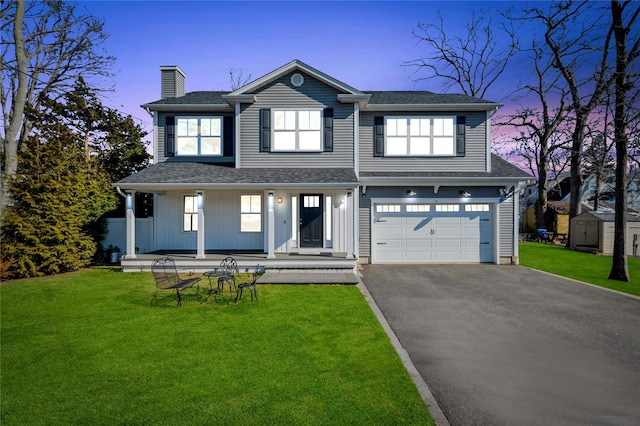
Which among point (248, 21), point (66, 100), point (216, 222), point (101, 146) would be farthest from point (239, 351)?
point (66, 100)

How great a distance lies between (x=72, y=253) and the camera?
41.4 feet

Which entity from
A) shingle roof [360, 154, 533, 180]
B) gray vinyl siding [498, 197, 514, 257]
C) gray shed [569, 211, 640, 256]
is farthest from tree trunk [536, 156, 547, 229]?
gray vinyl siding [498, 197, 514, 257]

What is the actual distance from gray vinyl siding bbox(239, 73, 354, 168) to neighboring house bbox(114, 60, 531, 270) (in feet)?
0.13

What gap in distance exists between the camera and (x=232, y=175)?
12.8 m

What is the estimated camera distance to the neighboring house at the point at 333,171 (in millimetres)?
13500

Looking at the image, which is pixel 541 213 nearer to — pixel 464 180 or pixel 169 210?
pixel 464 180

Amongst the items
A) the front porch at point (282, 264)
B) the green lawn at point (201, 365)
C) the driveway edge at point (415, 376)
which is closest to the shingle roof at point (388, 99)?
the front porch at point (282, 264)

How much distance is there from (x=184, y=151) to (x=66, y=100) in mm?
10690

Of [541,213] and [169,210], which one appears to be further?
[541,213]

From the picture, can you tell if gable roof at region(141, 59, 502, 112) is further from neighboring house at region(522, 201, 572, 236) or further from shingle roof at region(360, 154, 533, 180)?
neighboring house at region(522, 201, 572, 236)

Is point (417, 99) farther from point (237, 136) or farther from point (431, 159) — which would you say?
point (237, 136)

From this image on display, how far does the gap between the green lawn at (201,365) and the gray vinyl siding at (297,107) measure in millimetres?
6807

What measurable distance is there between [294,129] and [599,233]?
17634mm

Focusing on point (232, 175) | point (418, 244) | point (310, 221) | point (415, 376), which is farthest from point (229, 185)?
point (415, 376)
